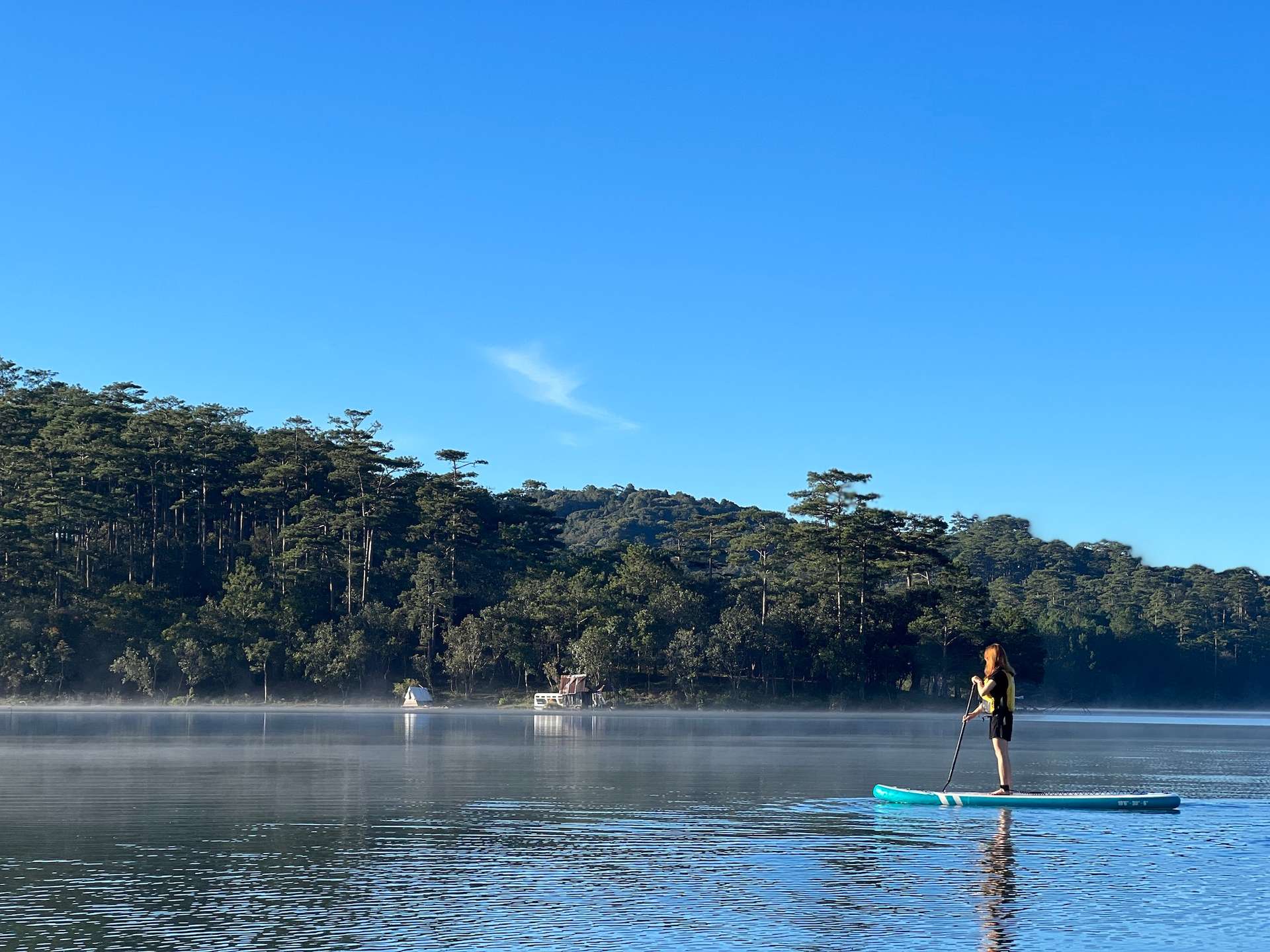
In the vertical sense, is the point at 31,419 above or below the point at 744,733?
above

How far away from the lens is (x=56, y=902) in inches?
607

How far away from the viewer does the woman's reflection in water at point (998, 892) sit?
1384 cm

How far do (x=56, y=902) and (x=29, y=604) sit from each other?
100 m

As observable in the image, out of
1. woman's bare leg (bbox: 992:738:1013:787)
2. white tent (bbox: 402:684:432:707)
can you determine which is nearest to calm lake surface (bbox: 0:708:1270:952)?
woman's bare leg (bbox: 992:738:1013:787)

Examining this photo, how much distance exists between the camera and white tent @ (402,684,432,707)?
4028 inches

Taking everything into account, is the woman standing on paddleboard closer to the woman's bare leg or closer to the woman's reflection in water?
the woman's bare leg

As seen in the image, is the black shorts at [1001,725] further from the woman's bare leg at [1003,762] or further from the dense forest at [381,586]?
the dense forest at [381,586]

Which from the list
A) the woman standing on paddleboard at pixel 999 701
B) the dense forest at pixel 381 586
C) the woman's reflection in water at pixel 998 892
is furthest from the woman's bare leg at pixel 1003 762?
the dense forest at pixel 381 586

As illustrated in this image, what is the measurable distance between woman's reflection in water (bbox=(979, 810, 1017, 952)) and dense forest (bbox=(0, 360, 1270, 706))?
81803 mm

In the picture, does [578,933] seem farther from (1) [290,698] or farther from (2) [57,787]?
(1) [290,698]

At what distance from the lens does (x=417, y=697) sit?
102 metres

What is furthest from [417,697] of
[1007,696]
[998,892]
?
[998,892]

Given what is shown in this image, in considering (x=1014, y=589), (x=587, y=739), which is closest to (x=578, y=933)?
(x=587, y=739)

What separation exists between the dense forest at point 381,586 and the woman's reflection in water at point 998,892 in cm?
8180
